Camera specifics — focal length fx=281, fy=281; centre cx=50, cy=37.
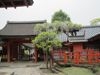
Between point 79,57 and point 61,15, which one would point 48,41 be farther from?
point 61,15

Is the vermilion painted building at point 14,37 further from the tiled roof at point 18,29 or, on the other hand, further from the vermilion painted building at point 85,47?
the vermilion painted building at point 85,47

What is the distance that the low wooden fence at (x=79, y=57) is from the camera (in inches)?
1102

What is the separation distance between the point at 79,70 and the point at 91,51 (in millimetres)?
3601

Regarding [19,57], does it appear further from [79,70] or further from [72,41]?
[79,70]

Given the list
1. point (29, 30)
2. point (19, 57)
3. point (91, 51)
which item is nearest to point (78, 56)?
point (91, 51)

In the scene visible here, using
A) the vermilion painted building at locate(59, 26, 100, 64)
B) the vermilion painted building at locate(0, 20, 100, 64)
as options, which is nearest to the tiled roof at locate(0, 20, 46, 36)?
the vermilion painted building at locate(0, 20, 100, 64)

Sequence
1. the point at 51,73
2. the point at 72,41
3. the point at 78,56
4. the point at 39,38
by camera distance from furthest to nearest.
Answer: the point at 72,41 → the point at 78,56 → the point at 39,38 → the point at 51,73

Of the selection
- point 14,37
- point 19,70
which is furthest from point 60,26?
point 19,70

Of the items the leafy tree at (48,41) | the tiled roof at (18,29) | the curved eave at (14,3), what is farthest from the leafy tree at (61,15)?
the curved eave at (14,3)

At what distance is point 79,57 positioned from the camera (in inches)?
1134

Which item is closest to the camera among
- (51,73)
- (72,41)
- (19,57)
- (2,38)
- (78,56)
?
(51,73)

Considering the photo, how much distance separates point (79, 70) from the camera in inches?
992

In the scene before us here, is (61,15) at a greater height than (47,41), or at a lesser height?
greater

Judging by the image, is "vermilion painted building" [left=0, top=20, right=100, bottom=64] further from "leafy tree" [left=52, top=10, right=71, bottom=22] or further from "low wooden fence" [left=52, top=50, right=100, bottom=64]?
"leafy tree" [left=52, top=10, right=71, bottom=22]
